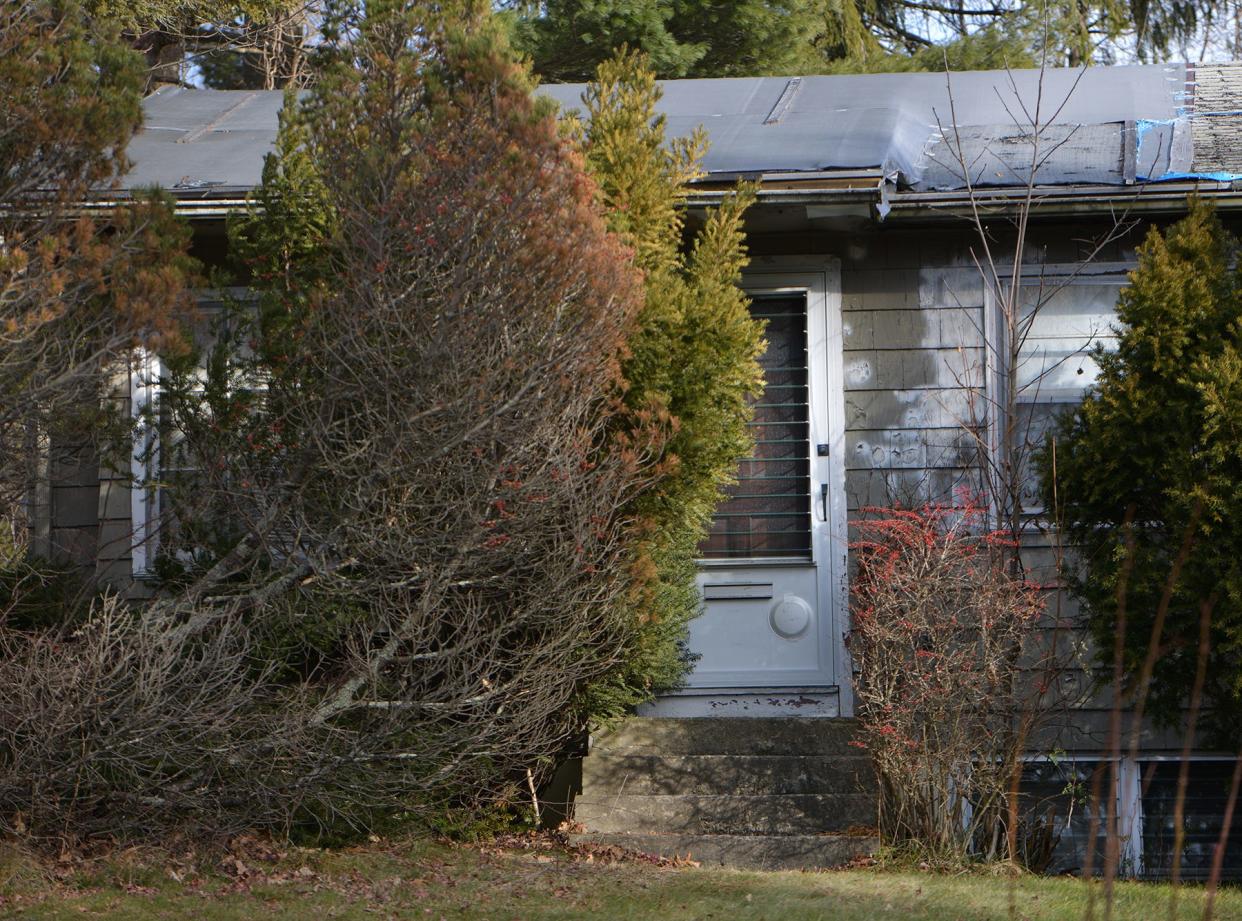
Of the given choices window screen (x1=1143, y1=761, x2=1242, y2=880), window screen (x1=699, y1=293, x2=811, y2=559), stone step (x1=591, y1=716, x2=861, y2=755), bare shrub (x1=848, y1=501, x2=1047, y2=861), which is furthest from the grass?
window screen (x1=699, y1=293, x2=811, y2=559)

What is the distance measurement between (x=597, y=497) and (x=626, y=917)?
174 cm

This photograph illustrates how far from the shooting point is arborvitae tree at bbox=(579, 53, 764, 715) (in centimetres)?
609

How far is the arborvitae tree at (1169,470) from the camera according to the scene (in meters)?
6.35

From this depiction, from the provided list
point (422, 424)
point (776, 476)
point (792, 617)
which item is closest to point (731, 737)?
point (792, 617)

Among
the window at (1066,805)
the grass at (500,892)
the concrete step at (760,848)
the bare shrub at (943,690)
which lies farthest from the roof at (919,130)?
the grass at (500,892)

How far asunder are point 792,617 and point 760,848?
71.4 inches

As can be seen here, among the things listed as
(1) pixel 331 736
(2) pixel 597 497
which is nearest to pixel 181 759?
(1) pixel 331 736

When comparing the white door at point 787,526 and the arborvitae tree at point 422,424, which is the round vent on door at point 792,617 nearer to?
the white door at point 787,526

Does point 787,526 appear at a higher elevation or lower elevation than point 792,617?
higher

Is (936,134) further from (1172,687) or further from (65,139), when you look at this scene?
(65,139)

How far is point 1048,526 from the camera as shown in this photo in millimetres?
7434

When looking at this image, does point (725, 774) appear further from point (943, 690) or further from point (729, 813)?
point (943, 690)

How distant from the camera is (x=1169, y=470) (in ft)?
21.5

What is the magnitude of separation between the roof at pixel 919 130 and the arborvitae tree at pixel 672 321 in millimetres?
1265
